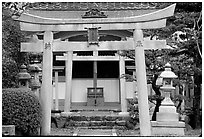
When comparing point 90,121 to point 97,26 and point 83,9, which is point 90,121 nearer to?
point 97,26

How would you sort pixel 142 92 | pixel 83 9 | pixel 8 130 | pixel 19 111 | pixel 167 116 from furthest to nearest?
1. pixel 83 9
2. pixel 167 116
3. pixel 142 92
4. pixel 19 111
5. pixel 8 130

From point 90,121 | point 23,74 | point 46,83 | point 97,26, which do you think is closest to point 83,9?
point 90,121

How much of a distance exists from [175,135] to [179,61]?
2484 millimetres

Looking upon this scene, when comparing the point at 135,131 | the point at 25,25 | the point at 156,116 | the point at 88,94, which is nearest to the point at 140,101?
the point at 156,116

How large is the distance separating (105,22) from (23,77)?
2815 mm

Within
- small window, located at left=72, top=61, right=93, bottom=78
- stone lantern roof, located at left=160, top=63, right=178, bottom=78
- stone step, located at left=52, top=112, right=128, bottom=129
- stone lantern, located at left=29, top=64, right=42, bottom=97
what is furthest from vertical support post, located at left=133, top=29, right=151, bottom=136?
small window, located at left=72, top=61, right=93, bottom=78

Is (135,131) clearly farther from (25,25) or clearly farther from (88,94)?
(88,94)

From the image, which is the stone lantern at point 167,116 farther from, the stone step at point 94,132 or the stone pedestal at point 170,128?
the stone step at point 94,132

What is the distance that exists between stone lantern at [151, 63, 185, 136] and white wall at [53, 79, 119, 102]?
819 cm

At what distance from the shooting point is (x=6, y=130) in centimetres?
638

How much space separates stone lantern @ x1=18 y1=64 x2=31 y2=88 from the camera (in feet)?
28.1

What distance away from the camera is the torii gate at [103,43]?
277 inches

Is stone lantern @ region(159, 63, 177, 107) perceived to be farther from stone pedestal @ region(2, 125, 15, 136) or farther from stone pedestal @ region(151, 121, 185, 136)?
stone pedestal @ region(2, 125, 15, 136)

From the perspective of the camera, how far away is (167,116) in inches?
325
